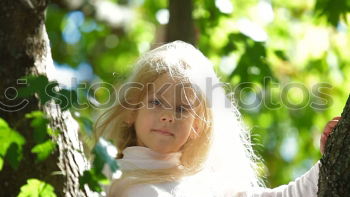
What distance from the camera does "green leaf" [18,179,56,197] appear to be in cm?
200

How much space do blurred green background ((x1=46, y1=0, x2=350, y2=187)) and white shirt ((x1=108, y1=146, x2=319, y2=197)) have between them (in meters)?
1.96

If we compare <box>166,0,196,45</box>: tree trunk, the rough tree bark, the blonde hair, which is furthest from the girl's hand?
<box>166,0,196,45</box>: tree trunk

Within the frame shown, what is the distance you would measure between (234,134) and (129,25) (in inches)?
145

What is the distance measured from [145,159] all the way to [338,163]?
87cm

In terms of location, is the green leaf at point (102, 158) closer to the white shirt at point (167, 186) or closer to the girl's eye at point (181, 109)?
the white shirt at point (167, 186)

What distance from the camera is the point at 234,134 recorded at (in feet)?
9.76

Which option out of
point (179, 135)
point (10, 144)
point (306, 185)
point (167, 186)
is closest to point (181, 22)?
point (179, 135)

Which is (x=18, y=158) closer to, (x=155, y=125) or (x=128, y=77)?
(x=155, y=125)

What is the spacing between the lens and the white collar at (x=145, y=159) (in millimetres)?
2678

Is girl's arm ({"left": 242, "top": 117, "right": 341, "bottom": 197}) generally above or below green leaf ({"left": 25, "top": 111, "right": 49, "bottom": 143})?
below

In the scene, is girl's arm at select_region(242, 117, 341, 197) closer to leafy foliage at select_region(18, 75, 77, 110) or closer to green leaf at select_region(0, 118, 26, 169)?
leafy foliage at select_region(18, 75, 77, 110)

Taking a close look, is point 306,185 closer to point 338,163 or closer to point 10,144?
point 338,163

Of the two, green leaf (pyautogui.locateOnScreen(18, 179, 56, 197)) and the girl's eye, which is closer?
green leaf (pyautogui.locateOnScreen(18, 179, 56, 197))

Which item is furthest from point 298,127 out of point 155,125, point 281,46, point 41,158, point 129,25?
point 41,158
